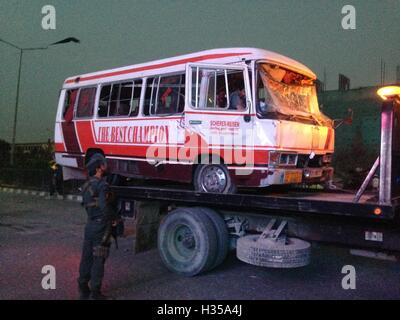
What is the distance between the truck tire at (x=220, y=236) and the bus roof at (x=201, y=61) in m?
2.26

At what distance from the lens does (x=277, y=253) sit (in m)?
5.42

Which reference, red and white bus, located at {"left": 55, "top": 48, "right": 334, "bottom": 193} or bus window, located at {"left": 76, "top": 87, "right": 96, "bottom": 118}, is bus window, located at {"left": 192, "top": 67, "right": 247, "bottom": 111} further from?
bus window, located at {"left": 76, "top": 87, "right": 96, "bottom": 118}

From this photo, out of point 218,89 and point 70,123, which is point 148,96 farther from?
point 70,123

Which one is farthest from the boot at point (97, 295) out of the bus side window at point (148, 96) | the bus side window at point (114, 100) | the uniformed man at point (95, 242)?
the bus side window at point (114, 100)

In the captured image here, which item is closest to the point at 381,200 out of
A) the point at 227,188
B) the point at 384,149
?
the point at 384,149

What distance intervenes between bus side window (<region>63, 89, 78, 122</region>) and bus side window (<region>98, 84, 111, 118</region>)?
3.62 feet

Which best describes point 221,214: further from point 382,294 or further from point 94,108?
point 94,108

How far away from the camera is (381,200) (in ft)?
15.4

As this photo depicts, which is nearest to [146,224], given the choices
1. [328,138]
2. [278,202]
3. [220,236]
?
[220,236]

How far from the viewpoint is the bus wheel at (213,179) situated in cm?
646

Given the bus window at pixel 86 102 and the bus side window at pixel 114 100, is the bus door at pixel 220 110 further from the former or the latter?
the bus window at pixel 86 102

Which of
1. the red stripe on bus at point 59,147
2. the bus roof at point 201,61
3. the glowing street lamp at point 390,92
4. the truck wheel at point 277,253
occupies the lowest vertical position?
the truck wheel at point 277,253

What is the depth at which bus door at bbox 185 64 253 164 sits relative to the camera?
243 inches
